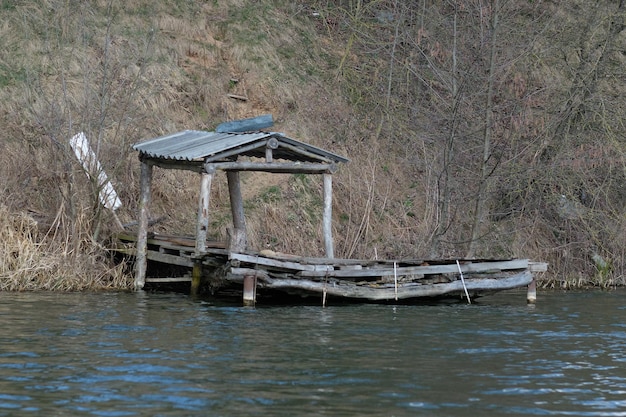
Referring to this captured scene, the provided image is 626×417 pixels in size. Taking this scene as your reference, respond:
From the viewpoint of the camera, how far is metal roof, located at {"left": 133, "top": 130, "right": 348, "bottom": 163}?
1792 cm

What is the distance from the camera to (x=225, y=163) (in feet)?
59.8

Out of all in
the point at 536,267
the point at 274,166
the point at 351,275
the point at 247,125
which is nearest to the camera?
the point at 351,275

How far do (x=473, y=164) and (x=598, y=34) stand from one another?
4.47 metres

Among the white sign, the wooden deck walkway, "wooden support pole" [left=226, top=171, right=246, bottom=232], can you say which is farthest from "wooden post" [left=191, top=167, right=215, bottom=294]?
the white sign

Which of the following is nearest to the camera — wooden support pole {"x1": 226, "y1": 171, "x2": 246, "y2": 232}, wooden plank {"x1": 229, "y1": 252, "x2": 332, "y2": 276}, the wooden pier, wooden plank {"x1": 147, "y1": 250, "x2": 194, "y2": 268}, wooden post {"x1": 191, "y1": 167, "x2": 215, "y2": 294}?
wooden plank {"x1": 229, "y1": 252, "x2": 332, "y2": 276}

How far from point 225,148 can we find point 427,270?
4200 millimetres

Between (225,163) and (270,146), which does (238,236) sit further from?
(270,146)

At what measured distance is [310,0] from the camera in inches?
1289

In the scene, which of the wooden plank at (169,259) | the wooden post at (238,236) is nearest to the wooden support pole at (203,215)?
the wooden post at (238,236)

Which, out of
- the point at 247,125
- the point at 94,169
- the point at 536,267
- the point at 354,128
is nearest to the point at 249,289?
the point at 247,125

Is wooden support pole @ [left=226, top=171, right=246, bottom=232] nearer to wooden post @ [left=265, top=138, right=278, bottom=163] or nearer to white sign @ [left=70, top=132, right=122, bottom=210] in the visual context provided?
wooden post @ [left=265, top=138, right=278, bottom=163]

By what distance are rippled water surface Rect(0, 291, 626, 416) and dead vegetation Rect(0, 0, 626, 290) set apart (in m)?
4.19

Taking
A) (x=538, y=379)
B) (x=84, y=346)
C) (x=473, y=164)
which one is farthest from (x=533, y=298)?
(x=84, y=346)

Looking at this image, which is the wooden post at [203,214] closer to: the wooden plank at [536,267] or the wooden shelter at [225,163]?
the wooden shelter at [225,163]
